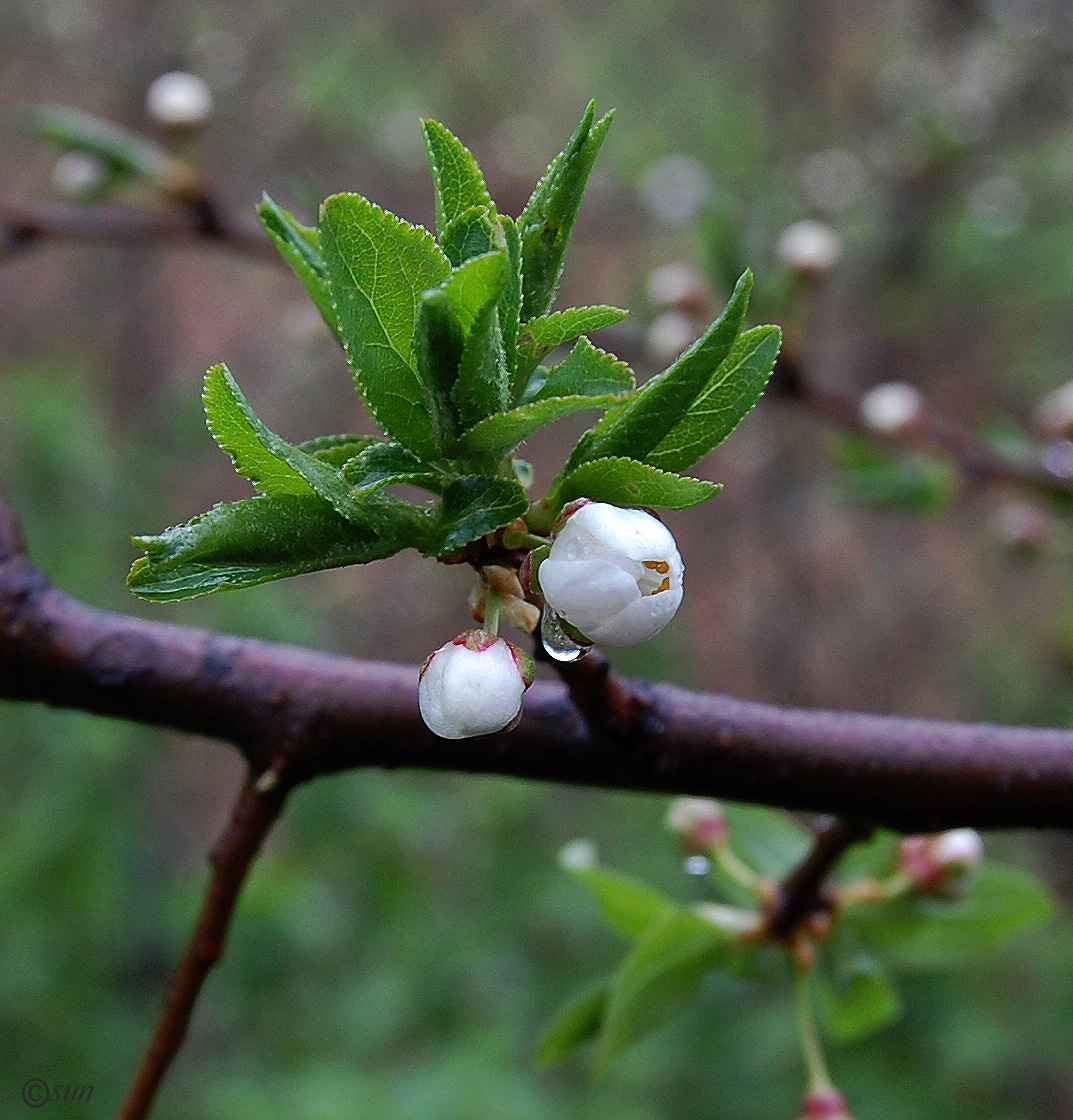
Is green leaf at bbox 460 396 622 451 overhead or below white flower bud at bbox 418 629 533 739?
overhead

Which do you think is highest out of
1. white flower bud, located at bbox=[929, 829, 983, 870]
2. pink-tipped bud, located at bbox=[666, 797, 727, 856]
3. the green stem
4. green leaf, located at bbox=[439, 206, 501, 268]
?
green leaf, located at bbox=[439, 206, 501, 268]

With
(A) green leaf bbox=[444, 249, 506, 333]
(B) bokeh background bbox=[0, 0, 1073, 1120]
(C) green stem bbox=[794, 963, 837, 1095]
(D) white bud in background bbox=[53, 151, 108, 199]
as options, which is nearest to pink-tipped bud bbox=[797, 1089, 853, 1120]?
(C) green stem bbox=[794, 963, 837, 1095]

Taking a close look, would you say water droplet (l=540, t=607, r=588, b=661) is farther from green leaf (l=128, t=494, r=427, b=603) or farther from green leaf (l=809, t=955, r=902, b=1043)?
green leaf (l=809, t=955, r=902, b=1043)

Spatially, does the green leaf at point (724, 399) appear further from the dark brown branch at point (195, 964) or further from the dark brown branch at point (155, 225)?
the dark brown branch at point (155, 225)

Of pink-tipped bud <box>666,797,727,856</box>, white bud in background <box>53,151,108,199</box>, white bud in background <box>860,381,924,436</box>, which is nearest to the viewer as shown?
pink-tipped bud <box>666,797,727,856</box>
